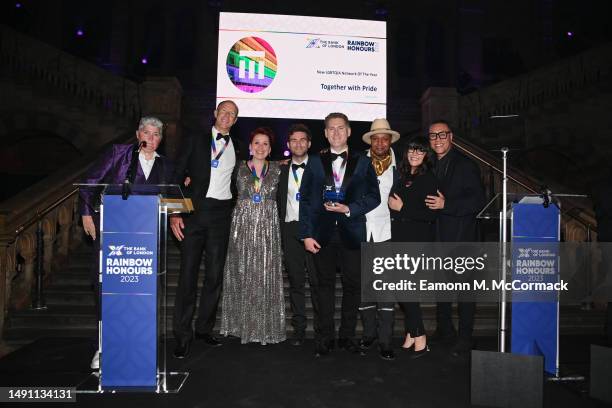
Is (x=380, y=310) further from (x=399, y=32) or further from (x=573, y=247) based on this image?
(x=399, y=32)

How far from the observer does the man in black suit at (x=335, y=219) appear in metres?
3.81

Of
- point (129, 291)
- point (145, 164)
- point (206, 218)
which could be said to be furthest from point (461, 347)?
point (145, 164)

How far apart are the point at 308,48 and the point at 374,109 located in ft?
5.04

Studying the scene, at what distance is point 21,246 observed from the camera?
16.0ft

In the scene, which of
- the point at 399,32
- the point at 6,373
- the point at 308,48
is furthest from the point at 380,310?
the point at 399,32

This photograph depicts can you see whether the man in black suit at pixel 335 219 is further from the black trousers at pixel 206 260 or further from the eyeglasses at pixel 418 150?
the black trousers at pixel 206 260

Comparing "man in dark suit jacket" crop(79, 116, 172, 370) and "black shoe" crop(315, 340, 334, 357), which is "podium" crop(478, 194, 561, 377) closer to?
"black shoe" crop(315, 340, 334, 357)

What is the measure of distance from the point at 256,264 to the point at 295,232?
52 centimetres

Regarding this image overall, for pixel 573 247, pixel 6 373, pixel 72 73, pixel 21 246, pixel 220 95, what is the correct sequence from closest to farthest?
pixel 6 373, pixel 21 246, pixel 573 247, pixel 220 95, pixel 72 73

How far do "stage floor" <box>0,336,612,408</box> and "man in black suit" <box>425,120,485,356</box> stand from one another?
38 centimetres

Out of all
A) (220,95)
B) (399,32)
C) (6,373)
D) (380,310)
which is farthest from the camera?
(399,32)

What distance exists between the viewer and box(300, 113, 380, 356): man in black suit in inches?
150

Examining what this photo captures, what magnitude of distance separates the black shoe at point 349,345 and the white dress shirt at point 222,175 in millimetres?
1744

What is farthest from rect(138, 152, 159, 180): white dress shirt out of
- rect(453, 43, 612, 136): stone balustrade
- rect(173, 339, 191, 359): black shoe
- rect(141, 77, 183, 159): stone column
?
rect(453, 43, 612, 136): stone balustrade
